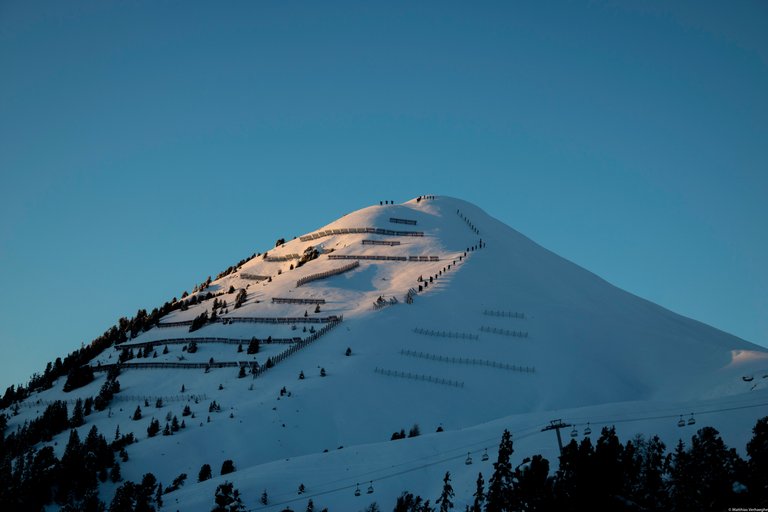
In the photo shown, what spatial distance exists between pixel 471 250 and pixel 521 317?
97.7 ft

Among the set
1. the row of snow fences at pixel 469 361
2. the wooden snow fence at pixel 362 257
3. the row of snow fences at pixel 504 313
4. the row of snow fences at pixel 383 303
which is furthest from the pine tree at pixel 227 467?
the wooden snow fence at pixel 362 257

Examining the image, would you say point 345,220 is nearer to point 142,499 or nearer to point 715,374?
point 715,374

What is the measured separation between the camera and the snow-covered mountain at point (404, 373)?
6350 centimetres

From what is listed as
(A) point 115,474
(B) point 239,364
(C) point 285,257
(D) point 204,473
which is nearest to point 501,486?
(D) point 204,473

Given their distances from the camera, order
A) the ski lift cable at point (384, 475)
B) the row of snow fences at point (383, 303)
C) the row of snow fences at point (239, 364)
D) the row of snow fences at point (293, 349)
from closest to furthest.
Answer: the ski lift cable at point (384, 475) → the row of snow fences at point (293, 349) → the row of snow fences at point (239, 364) → the row of snow fences at point (383, 303)

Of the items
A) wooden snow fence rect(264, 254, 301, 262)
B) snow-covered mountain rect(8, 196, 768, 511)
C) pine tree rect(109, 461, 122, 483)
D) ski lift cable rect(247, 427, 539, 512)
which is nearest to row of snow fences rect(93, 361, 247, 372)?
snow-covered mountain rect(8, 196, 768, 511)

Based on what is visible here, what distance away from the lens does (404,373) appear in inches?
3561

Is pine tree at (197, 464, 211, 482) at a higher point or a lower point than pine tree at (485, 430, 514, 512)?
higher

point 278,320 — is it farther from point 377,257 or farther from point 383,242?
point 383,242

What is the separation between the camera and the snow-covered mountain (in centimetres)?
6350

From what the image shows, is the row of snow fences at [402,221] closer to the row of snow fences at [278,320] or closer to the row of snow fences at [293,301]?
the row of snow fences at [293,301]

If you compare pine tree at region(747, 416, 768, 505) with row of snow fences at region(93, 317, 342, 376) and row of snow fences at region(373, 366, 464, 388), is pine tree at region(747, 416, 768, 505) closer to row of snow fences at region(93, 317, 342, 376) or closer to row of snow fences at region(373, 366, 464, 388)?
row of snow fences at region(373, 366, 464, 388)

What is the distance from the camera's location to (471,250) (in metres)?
135

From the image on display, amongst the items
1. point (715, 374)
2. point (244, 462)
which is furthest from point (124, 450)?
point (715, 374)
